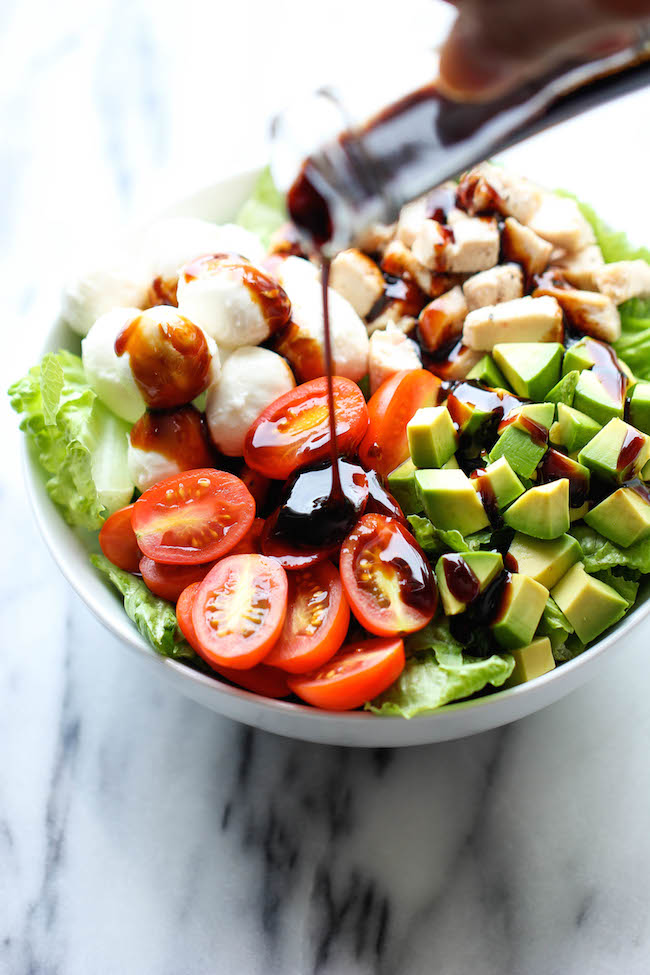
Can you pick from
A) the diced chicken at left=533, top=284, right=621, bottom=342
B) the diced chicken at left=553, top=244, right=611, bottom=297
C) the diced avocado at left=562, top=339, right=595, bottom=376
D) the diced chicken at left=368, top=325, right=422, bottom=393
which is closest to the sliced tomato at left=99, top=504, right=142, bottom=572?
the diced chicken at left=368, top=325, right=422, bottom=393

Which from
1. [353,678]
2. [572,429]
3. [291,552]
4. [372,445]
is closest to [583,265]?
[572,429]

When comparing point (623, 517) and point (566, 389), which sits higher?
point (566, 389)

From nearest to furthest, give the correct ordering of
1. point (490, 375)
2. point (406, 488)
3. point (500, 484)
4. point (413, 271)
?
point (500, 484), point (406, 488), point (490, 375), point (413, 271)

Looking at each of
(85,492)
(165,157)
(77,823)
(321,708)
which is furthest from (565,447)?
(165,157)

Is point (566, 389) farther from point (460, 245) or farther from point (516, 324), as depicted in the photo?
point (460, 245)

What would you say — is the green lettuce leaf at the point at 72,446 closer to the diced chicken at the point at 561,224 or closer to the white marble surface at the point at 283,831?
the white marble surface at the point at 283,831
